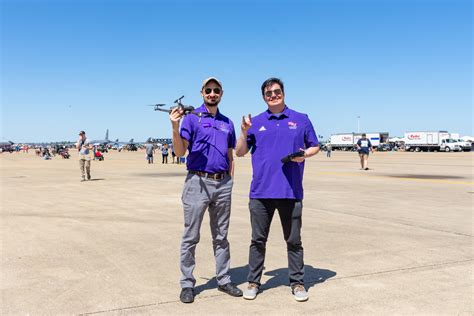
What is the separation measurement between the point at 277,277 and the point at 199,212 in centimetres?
123

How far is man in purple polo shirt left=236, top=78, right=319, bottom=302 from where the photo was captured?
4133 mm

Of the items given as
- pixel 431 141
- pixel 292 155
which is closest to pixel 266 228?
pixel 292 155

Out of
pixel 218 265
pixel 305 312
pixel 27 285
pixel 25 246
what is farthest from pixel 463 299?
pixel 25 246

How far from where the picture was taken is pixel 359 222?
→ 304 inches

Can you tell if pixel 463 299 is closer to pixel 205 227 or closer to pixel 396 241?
pixel 396 241

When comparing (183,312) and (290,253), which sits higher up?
(290,253)

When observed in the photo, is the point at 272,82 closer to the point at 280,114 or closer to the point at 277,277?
the point at 280,114

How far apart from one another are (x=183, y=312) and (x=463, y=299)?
251 cm

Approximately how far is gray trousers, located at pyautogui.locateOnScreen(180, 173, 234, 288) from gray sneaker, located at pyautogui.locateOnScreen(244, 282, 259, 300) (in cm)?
27

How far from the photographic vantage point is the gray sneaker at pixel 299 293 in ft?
12.9

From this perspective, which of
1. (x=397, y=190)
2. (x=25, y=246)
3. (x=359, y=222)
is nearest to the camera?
(x=25, y=246)

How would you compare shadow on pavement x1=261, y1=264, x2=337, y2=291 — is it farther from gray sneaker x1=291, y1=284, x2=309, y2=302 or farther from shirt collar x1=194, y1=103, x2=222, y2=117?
shirt collar x1=194, y1=103, x2=222, y2=117

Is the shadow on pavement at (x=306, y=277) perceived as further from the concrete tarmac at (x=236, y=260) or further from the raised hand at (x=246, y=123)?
the raised hand at (x=246, y=123)

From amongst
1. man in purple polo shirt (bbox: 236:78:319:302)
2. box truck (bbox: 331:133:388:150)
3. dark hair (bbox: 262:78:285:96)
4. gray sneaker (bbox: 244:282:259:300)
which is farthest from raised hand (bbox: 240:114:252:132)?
box truck (bbox: 331:133:388:150)
